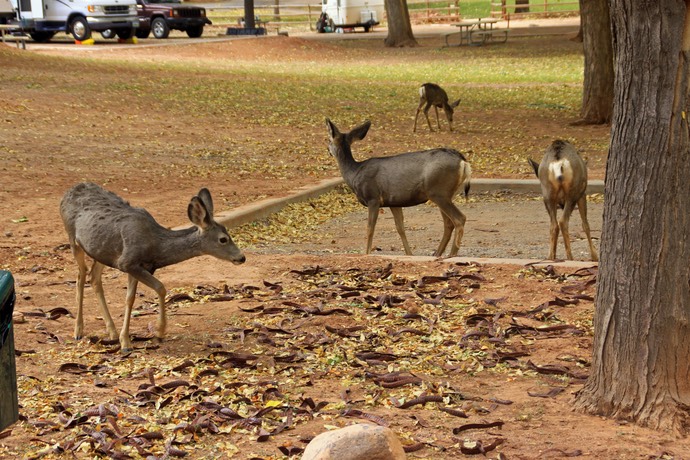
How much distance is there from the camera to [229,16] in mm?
59125

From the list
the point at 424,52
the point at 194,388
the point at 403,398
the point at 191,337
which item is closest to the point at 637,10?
the point at 403,398

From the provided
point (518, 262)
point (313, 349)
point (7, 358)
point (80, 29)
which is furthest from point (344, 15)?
point (7, 358)

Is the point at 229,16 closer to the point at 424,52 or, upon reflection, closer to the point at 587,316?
the point at 424,52

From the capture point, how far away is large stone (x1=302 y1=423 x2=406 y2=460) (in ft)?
15.0

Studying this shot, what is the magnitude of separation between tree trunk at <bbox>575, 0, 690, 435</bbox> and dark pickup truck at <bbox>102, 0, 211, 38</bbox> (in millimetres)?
39865

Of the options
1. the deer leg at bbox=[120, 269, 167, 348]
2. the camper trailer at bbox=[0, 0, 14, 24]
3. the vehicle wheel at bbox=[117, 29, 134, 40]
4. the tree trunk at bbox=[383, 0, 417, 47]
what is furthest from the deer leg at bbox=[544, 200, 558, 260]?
the camper trailer at bbox=[0, 0, 14, 24]

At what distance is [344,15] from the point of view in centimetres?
5212

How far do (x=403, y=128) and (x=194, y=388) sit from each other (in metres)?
13.7

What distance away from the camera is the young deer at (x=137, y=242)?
24.0 feet

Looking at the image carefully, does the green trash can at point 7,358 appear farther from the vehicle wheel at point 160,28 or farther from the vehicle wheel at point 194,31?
the vehicle wheel at point 194,31

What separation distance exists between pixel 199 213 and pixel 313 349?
1.19 metres

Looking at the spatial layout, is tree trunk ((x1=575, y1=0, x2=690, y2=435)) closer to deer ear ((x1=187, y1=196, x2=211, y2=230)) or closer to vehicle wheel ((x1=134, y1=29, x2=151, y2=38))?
deer ear ((x1=187, y1=196, x2=211, y2=230))

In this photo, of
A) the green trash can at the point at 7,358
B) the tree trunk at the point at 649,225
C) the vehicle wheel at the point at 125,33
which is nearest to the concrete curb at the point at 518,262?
the tree trunk at the point at 649,225

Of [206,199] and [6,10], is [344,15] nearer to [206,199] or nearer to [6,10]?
[6,10]
